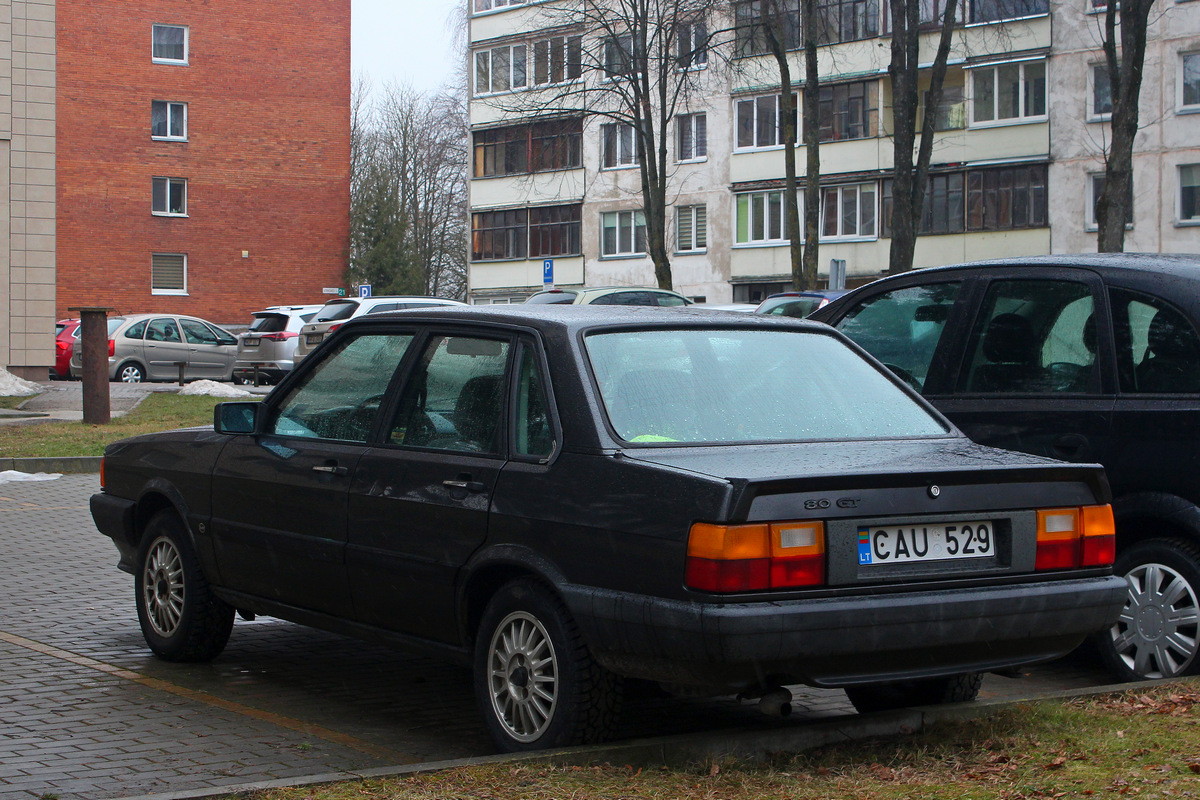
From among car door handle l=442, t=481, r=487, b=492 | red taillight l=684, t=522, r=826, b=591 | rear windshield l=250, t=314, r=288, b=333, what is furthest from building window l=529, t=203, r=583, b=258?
red taillight l=684, t=522, r=826, b=591

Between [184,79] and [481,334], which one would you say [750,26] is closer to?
[184,79]

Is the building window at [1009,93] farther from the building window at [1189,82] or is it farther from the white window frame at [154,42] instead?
the white window frame at [154,42]

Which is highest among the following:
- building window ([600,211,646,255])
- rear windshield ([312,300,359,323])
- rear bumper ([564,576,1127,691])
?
building window ([600,211,646,255])

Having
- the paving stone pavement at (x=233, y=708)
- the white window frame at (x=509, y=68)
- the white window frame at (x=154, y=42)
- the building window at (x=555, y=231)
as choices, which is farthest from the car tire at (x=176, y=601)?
the white window frame at (x=509, y=68)

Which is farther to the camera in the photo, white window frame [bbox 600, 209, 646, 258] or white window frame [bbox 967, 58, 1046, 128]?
white window frame [bbox 600, 209, 646, 258]

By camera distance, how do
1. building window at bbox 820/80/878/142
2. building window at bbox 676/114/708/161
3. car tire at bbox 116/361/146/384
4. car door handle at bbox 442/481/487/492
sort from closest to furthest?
car door handle at bbox 442/481/487/492 < car tire at bbox 116/361/146/384 < building window at bbox 820/80/878/142 < building window at bbox 676/114/708/161

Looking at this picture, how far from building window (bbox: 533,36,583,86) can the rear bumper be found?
39996mm

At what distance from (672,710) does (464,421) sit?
4.92 ft

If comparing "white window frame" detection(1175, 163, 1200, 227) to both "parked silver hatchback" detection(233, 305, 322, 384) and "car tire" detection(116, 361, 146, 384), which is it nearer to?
"parked silver hatchback" detection(233, 305, 322, 384)

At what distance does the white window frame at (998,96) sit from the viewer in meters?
46.8

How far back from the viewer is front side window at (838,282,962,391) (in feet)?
23.8

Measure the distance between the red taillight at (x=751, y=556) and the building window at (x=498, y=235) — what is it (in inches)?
2332

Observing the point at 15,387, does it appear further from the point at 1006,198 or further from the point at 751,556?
the point at 1006,198

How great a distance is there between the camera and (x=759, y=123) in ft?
180
